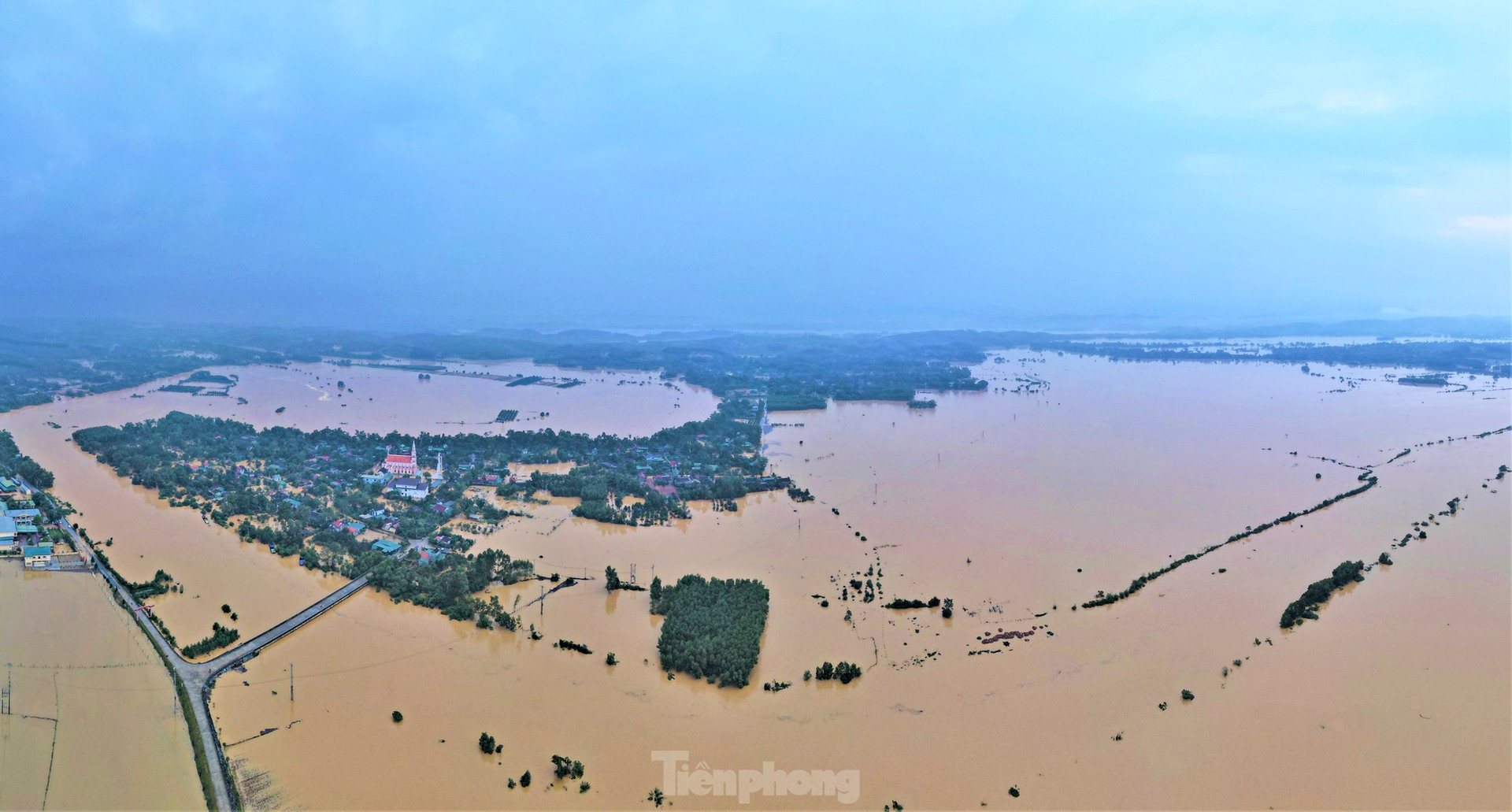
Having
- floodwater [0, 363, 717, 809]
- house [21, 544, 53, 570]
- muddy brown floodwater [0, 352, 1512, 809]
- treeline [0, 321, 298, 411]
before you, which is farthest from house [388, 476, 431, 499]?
treeline [0, 321, 298, 411]

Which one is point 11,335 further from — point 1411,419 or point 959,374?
point 1411,419

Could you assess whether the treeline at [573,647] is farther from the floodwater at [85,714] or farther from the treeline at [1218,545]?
the treeline at [1218,545]

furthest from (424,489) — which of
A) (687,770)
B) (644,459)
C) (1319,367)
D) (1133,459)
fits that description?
(1319,367)

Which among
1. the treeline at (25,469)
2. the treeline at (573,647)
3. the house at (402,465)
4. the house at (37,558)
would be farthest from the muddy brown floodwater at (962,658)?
the house at (402,465)

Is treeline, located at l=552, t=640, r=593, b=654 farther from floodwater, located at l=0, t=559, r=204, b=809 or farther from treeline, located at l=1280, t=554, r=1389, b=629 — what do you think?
treeline, located at l=1280, t=554, r=1389, b=629

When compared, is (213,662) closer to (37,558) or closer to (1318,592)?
(37,558)

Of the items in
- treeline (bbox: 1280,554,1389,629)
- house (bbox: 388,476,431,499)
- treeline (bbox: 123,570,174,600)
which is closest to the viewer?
treeline (bbox: 1280,554,1389,629)
